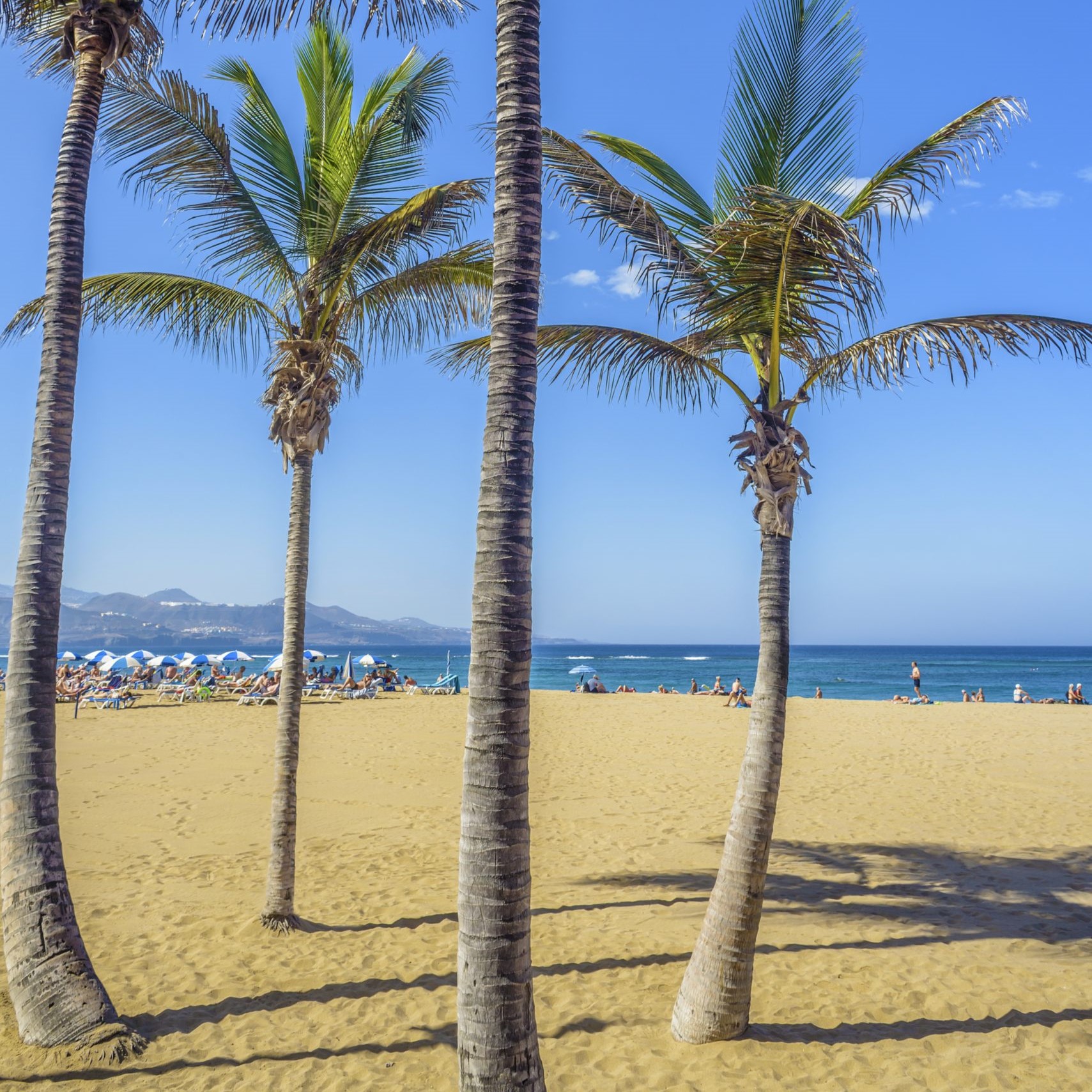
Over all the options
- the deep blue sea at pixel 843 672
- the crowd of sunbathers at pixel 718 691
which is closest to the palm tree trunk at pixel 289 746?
the crowd of sunbathers at pixel 718 691

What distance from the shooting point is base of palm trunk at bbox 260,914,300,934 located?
271 inches

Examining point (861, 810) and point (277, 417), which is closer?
point (277, 417)

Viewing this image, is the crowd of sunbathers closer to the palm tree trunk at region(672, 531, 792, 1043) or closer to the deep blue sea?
the deep blue sea

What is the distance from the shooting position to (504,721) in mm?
3182

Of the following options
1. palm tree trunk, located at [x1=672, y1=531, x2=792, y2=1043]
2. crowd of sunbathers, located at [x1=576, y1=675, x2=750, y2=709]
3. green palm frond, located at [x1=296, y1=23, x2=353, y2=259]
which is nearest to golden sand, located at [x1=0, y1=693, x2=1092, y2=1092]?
palm tree trunk, located at [x1=672, y1=531, x2=792, y2=1043]

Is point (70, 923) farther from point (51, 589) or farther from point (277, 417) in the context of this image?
point (277, 417)

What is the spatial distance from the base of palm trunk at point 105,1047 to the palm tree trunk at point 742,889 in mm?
3269

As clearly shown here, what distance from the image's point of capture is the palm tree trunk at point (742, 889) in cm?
495

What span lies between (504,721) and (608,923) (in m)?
4.87

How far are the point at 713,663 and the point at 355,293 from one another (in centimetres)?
9340

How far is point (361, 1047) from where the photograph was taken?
200 inches

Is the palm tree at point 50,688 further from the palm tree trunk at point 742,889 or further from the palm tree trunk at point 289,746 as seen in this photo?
the palm tree trunk at point 742,889

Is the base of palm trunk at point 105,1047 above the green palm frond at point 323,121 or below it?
below

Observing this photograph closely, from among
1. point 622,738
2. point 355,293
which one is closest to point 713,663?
point 622,738
